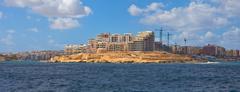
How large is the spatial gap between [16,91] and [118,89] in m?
12.8

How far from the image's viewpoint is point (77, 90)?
6338 centimetres

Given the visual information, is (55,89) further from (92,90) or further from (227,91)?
(227,91)

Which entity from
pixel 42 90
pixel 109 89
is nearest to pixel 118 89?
pixel 109 89

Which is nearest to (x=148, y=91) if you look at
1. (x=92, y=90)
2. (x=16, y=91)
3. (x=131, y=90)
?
(x=131, y=90)

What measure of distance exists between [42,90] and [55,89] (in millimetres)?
1902

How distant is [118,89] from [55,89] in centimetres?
801

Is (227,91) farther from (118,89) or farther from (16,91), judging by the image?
(16,91)

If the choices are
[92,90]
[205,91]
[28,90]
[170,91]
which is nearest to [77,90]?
[92,90]

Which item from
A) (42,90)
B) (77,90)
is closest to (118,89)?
(77,90)

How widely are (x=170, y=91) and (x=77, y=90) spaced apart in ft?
38.2

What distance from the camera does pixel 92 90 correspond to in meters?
63.1

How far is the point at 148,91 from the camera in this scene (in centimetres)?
6206

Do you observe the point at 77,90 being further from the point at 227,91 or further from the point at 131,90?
the point at 227,91

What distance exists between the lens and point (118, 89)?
6444 cm
